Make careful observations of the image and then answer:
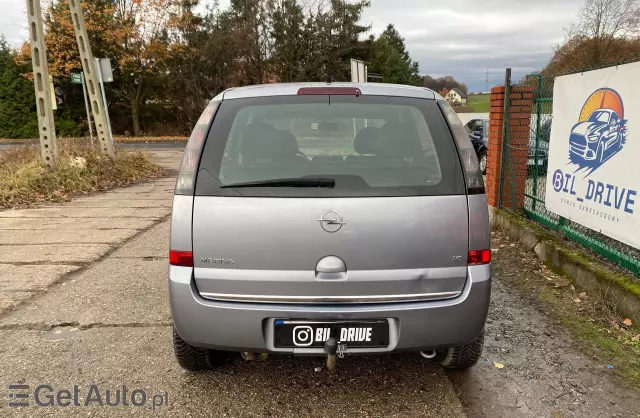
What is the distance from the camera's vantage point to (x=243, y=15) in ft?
88.8

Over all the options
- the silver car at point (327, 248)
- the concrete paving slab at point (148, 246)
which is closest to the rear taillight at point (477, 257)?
the silver car at point (327, 248)

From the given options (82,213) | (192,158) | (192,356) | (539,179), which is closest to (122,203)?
(82,213)

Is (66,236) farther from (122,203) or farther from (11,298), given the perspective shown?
(122,203)

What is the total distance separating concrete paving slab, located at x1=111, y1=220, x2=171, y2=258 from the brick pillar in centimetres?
416

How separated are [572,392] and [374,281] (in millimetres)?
1352

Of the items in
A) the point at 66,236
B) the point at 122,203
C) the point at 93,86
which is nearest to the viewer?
the point at 66,236

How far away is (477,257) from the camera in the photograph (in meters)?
2.30

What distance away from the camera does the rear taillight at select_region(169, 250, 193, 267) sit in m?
2.27

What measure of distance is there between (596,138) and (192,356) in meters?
3.51

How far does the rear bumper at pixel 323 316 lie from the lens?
2.23m

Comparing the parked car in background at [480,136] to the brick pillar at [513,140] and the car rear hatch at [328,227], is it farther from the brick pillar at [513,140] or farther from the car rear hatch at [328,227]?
the car rear hatch at [328,227]

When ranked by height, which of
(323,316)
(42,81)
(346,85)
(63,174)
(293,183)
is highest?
(42,81)

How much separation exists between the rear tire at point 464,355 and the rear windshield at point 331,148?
3.10 feet

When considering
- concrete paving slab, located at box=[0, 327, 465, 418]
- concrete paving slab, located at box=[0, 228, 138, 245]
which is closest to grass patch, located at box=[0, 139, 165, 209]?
concrete paving slab, located at box=[0, 228, 138, 245]
